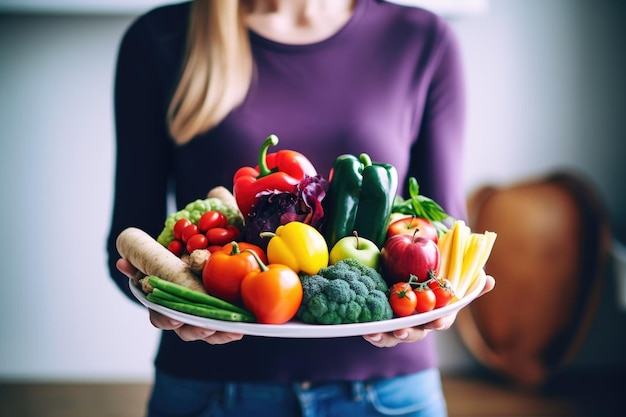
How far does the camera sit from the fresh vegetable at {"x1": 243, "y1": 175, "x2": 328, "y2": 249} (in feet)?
2.86

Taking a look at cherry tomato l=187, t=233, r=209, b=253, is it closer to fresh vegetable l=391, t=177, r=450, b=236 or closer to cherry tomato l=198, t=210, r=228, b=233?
cherry tomato l=198, t=210, r=228, b=233

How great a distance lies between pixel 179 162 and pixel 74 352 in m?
1.59

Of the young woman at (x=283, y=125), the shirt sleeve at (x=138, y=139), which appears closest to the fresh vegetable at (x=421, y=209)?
the young woman at (x=283, y=125)

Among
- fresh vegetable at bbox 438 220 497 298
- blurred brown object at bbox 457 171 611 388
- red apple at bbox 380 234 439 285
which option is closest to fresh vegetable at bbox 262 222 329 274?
red apple at bbox 380 234 439 285

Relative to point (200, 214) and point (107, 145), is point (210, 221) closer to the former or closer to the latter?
point (200, 214)

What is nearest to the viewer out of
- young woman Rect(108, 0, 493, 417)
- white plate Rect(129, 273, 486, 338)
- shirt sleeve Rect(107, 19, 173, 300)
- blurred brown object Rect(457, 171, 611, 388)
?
white plate Rect(129, 273, 486, 338)

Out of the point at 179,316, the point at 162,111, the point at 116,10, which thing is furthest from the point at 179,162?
the point at 116,10

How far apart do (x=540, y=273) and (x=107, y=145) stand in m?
1.81

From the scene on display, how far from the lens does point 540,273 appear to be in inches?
83.7

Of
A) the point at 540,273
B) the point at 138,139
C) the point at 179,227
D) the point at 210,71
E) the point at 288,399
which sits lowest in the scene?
the point at 540,273

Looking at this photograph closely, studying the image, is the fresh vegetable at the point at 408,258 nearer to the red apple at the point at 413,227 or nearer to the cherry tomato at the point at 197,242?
the red apple at the point at 413,227

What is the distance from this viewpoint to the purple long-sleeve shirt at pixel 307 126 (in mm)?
1022

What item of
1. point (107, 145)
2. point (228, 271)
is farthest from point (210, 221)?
point (107, 145)

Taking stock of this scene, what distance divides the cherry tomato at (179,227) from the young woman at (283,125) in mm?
179
